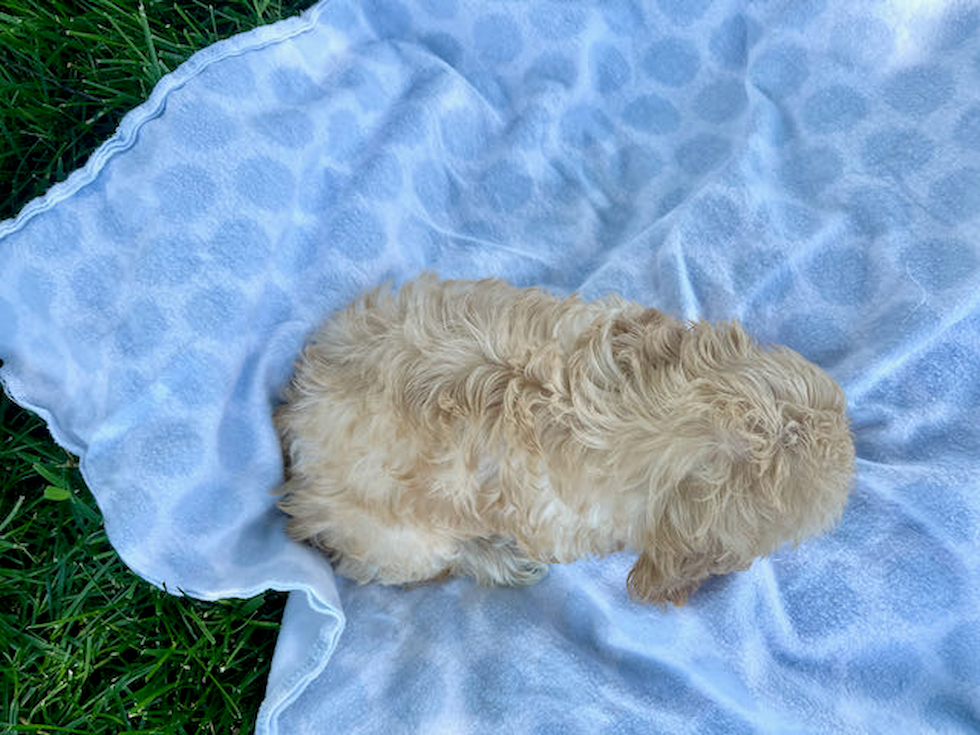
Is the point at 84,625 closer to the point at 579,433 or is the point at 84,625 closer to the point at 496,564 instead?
the point at 496,564

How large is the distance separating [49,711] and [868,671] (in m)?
2.77

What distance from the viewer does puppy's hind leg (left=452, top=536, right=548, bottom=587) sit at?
9.72 feet

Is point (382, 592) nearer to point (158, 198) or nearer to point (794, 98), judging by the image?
point (158, 198)

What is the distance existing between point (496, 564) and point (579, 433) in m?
1.02

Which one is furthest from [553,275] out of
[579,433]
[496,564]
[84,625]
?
[84,625]

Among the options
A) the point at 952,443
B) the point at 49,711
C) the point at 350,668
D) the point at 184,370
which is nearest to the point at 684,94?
the point at 952,443

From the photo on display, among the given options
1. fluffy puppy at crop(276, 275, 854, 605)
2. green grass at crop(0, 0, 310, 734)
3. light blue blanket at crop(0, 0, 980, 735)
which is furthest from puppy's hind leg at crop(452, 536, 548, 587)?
green grass at crop(0, 0, 310, 734)

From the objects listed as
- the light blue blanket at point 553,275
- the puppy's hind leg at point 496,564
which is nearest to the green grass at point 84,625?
the light blue blanket at point 553,275

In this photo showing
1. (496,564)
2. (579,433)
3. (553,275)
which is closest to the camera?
(579,433)

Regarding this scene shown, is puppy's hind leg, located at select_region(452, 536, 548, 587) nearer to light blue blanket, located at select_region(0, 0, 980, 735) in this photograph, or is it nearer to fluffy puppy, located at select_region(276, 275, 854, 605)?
light blue blanket, located at select_region(0, 0, 980, 735)

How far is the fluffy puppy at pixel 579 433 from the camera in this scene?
2133mm

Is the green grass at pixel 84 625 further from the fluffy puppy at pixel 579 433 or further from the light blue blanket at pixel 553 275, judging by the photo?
the fluffy puppy at pixel 579 433

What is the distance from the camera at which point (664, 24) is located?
368 cm

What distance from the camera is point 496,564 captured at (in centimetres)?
301
